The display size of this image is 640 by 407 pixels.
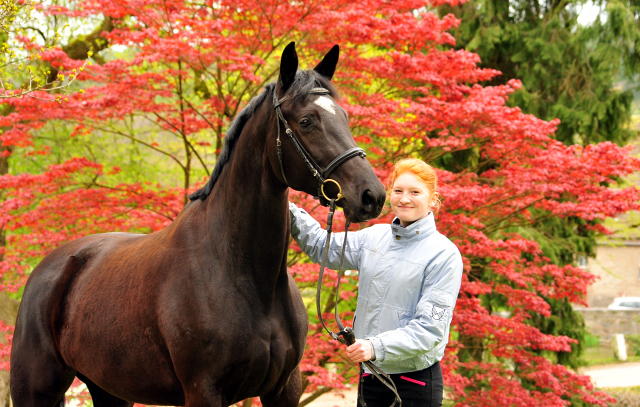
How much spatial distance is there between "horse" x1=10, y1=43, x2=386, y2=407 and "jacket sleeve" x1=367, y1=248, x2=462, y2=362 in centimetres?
45

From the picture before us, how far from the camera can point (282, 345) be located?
2.59m

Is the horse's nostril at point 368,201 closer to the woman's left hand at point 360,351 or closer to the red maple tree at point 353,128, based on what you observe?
the woman's left hand at point 360,351

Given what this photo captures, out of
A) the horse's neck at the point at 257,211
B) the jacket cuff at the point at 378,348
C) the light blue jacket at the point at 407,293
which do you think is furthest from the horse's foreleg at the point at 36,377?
the jacket cuff at the point at 378,348

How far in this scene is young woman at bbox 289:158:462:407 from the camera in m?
2.32

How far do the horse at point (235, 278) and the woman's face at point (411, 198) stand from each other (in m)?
0.32

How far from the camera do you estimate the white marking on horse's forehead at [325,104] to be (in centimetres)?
240

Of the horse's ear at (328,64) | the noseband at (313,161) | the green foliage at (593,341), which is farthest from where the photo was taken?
the green foliage at (593,341)

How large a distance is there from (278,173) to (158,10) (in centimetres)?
480

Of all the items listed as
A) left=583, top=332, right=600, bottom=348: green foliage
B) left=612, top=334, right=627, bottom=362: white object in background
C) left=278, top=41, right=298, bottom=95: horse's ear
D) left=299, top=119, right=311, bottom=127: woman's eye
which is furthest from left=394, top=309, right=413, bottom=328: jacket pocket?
left=583, top=332, right=600, bottom=348: green foliage

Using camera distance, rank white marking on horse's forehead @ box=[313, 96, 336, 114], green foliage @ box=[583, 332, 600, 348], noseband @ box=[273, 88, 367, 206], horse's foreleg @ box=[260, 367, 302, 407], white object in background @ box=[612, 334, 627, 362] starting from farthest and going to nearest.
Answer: green foliage @ box=[583, 332, 600, 348] < white object in background @ box=[612, 334, 627, 362] < horse's foreleg @ box=[260, 367, 302, 407] < white marking on horse's forehead @ box=[313, 96, 336, 114] < noseband @ box=[273, 88, 367, 206]

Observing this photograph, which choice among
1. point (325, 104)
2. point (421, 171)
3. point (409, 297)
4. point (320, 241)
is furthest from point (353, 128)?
point (409, 297)

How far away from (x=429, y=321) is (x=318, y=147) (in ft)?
2.85

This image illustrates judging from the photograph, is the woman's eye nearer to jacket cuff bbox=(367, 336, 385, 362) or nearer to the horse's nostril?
the horse's nostril

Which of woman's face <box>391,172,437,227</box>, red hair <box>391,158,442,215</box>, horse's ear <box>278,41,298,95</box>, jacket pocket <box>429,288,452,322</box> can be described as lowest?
jacket pocket <box>429,288,452,322</box>
